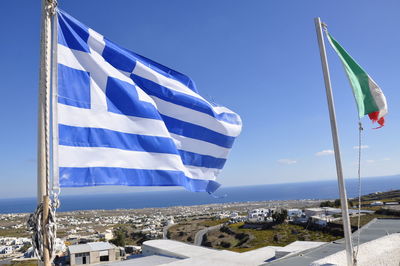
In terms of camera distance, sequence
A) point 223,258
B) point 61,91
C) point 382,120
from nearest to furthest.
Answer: point 61,91, point 382,120, point 223,258

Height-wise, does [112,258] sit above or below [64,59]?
below

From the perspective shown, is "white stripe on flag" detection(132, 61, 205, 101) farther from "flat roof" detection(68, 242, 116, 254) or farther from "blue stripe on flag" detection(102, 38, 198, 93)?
"flat roof" detection(68, 242, 116, 254)

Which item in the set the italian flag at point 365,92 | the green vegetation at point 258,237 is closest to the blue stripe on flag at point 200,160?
the italian flag at point 365,92

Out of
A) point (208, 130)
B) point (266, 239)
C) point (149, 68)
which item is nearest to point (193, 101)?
point (208, 130)

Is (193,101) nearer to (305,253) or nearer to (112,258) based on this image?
(305,253)

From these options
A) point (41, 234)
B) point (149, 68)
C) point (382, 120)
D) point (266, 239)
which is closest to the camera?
point (41, 234)
